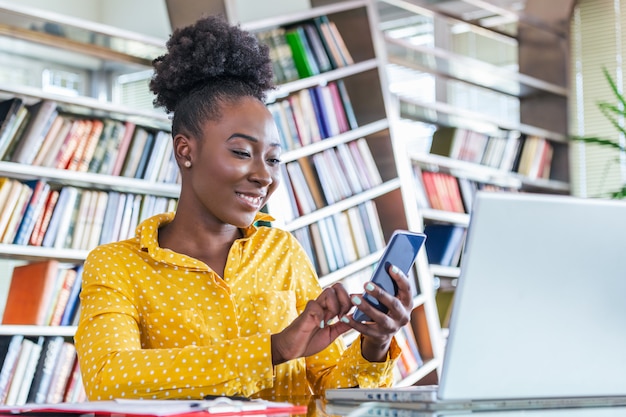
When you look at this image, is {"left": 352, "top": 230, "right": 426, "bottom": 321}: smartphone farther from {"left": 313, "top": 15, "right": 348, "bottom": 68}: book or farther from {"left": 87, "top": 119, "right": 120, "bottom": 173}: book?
{"left": 313, "top": 15, "right": 348, "bottom": 68}: book

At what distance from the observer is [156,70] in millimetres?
1776

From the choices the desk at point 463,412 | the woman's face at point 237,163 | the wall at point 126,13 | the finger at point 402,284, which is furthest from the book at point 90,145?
the wall at point 126,13

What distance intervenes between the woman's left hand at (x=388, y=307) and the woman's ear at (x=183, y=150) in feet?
1.69

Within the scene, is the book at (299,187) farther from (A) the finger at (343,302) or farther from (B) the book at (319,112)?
(A) the finger at (343,302)

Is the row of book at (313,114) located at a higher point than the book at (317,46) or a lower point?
lower

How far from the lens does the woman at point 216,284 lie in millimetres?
1327

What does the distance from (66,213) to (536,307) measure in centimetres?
196

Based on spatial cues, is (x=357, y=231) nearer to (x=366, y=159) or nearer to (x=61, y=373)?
A: (x=366, y=159)

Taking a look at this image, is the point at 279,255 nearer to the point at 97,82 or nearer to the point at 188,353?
the point at 188,353

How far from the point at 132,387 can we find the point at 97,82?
4679 millimetres

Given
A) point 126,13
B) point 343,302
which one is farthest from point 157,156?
point 126,13

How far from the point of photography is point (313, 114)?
10.6 ft

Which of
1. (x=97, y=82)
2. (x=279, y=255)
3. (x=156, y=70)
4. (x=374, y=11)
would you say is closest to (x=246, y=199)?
(x=279, y=255)

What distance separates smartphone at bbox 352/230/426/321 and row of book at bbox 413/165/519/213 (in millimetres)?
2251
